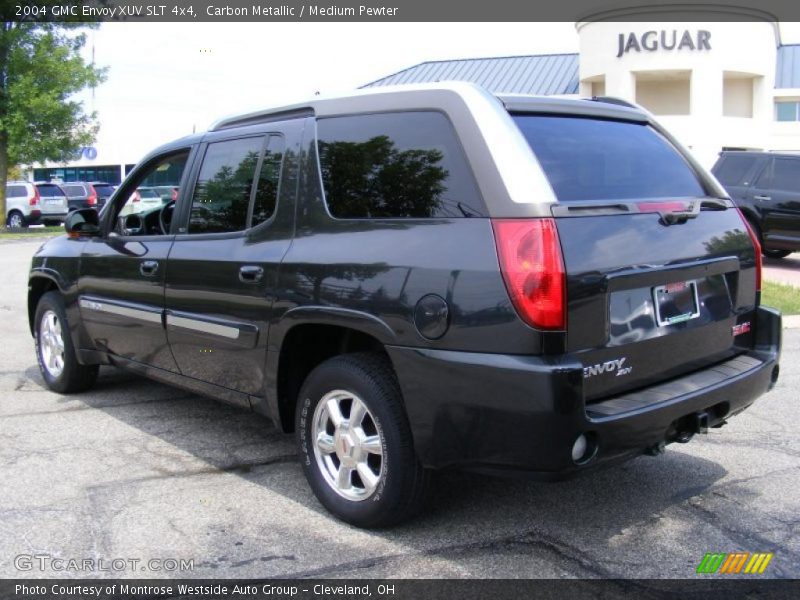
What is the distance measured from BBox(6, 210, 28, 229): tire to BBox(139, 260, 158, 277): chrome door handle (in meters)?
28.6

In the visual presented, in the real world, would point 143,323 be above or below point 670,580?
above

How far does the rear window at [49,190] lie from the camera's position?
31000 millimetres

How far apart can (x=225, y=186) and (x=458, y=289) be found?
194 centimetres

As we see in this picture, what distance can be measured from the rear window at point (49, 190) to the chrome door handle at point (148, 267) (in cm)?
2863

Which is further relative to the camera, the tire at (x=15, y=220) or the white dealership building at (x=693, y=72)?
the white dealership building at (x=693, y=72)

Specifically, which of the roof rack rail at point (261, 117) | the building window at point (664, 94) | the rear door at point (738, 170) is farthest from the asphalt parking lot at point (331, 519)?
the building window at point (664, 94)

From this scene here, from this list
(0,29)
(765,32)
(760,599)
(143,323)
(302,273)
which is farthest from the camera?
(765,32)

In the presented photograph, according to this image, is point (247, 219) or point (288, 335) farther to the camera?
point (247, 219)

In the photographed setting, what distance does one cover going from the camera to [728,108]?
39688 mm

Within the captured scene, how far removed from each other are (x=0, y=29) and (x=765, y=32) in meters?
31.6

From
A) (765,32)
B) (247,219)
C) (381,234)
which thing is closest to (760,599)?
(381,234)

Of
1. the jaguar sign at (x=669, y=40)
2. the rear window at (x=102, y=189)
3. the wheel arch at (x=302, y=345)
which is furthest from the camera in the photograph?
the jaguar sign at (x=669, y=40)

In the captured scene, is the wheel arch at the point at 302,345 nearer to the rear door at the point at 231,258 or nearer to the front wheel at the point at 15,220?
the rear door at the point at 231,258

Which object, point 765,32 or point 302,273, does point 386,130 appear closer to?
point 302,273
